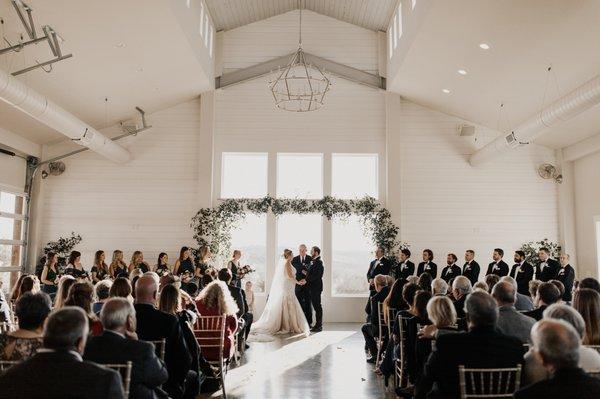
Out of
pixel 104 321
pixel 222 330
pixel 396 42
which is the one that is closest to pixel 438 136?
pixel 396 42

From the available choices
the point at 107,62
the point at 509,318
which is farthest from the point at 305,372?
the point at 107,62

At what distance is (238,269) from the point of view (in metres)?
10.0

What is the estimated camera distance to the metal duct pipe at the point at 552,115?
24.4 ft

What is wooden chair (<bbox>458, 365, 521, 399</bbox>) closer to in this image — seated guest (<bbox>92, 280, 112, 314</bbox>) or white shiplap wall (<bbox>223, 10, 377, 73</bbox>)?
seated guest (<bbox>92, 280, 112, 314</bbox>)

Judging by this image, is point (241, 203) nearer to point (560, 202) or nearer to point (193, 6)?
point (193, 6)

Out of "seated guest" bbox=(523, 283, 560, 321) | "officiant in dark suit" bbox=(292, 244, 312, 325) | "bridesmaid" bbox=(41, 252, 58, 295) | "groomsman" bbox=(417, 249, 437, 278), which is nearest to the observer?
"seated guest" bbox=(523, 283, 560, 321)

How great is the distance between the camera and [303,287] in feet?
36.2

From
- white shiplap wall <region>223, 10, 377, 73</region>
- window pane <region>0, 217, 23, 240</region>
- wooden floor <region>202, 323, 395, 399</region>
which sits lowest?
wooden floor <region>202, 323, 395, 399</region>

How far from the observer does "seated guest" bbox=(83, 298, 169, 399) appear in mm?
3045

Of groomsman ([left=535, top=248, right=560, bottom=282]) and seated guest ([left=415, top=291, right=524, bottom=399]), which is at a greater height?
groomsman ([left=535, top=248, right=560, bottom=282])

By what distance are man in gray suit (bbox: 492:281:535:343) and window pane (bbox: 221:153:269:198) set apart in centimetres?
904

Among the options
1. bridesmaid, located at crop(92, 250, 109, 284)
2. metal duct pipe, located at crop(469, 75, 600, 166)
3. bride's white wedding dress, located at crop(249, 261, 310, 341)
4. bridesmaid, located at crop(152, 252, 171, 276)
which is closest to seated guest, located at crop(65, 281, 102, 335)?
bride's white wedding dress, located at crop(249, 261, 310, 341)

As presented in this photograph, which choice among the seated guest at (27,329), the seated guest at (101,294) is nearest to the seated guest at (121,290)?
the seated guest at (101,294)

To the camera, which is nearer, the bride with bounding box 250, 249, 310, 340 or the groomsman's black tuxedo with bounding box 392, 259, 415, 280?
the bride with bounding box 250, 249, 310, 340
